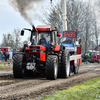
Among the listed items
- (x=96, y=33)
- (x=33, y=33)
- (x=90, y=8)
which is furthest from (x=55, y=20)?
(x=33, y=33)

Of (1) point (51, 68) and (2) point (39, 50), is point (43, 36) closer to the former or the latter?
(2) point (39, 50)

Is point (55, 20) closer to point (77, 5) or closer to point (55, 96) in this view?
point (77, 5)

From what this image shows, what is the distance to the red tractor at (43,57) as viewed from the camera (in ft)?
38.3

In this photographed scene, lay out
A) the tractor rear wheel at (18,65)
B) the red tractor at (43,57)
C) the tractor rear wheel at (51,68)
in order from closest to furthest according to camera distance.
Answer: the tractor rear wheel at (51,68) → the red tractor at (43,57) → the tractor rear wheel at (18,65)

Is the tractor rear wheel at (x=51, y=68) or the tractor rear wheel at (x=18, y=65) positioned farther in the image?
the tractor rear wheel at (x=18, y=65)

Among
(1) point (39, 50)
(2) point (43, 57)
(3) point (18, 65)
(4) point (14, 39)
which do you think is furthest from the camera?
(4) point (14, 39)

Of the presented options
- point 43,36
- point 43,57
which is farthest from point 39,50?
point 43,36

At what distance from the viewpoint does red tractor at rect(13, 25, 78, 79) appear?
460 inches

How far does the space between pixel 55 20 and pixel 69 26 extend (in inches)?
133

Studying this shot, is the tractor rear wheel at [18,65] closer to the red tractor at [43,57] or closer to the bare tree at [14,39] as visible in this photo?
the red tractor at [43,57]

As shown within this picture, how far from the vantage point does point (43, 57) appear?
40.8 ft

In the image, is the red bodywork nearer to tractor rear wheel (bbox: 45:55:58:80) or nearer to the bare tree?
tractor rear wheel (bbox: 45:55:58:80)

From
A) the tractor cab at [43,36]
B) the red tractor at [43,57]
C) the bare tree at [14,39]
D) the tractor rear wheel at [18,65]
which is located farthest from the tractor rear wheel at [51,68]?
the bare tree at [14,39]

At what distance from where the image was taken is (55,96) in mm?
6645
